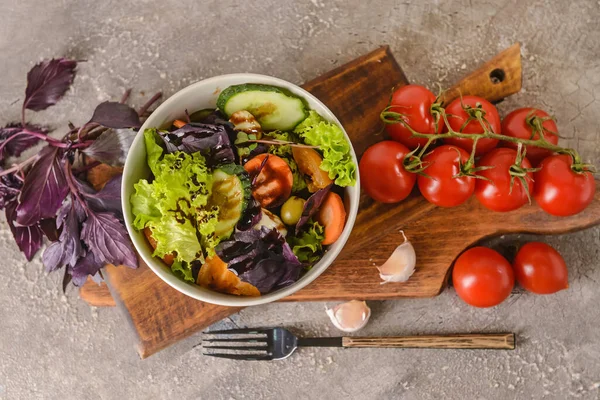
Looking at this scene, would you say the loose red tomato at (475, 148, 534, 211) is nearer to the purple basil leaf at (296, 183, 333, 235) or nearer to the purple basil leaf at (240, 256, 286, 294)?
the purple basil leaf at (296, 183, 333, 235)

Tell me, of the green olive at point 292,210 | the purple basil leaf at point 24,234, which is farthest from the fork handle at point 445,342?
the purple basil leaf at point 24,234

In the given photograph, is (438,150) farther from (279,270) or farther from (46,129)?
(46,129)

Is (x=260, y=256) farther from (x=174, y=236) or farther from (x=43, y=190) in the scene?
(x=43, y=190)

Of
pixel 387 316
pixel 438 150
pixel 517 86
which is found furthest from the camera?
pixel 387 316

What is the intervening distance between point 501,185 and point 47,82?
1.17 m

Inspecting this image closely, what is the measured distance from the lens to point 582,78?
1.46 m

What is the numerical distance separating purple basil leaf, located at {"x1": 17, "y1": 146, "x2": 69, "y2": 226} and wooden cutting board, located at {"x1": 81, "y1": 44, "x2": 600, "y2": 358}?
0.20m

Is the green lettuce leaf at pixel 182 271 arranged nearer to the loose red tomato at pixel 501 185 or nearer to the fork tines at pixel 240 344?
the fork tines at pixel 240 344

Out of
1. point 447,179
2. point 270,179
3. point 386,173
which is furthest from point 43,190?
point 447,179

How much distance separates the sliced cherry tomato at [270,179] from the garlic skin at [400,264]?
0.35m

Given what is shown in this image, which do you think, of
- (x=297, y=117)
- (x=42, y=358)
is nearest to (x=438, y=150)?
(x=297, y=117)

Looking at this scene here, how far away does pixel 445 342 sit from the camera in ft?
4.56

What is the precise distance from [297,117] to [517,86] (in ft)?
1.98

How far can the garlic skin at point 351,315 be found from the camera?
1371mm
